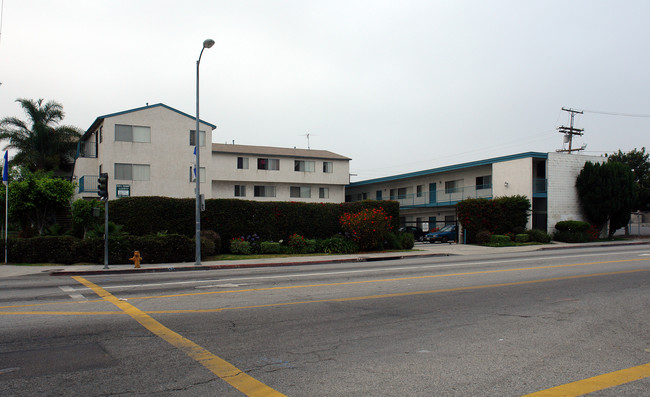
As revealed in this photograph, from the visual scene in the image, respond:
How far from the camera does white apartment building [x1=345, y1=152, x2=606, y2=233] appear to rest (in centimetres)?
3669

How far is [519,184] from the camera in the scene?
122 feet

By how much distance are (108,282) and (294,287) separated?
5766 millimetres

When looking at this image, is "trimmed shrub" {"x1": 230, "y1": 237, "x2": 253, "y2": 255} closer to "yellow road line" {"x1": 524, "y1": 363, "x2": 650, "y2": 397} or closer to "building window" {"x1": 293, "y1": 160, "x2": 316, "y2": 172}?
"yellow road line" {"x1": 524, "y1": 363, "x2": 650, "y2": 397}

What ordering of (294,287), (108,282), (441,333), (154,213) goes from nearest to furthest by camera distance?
(441,333) < (294,287) < (108,282) < (154,213)

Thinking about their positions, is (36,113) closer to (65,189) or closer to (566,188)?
(65,189)

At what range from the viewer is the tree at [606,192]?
1428 inches

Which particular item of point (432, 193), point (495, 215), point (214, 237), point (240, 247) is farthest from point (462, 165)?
point (214, 237)

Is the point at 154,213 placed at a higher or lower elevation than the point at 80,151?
lower

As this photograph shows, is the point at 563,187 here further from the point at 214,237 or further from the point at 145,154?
the point at 145,154

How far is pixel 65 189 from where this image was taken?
30688mm

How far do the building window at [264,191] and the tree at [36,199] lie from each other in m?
22.4

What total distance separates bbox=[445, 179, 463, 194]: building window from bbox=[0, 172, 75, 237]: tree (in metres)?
31.9

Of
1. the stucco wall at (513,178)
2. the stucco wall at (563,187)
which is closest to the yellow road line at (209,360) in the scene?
the stucco wall at (513,178)

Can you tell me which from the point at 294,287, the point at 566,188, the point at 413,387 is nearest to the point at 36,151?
the point at 294,287
